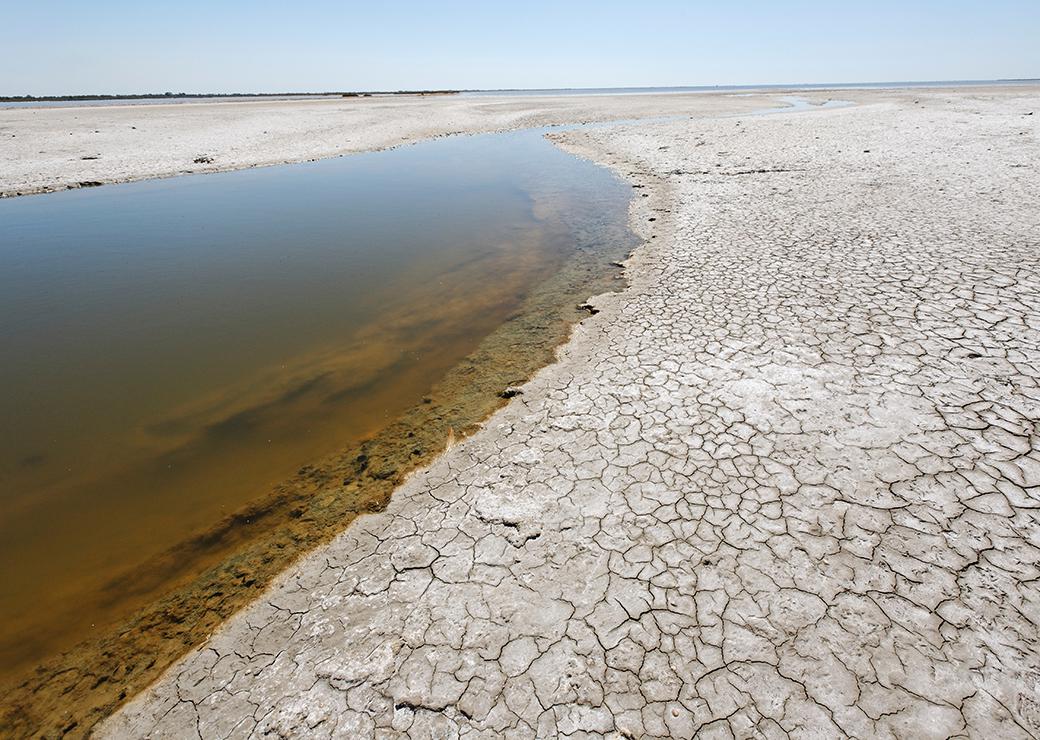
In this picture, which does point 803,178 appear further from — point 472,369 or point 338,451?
point 338,451

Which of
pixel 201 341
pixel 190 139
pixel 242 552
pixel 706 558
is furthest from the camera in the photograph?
pixel 190 139

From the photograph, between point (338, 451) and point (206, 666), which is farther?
point (338, 451)

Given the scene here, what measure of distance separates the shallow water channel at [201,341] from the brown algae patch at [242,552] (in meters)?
0.24

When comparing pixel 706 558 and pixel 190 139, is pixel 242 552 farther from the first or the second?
pixel 190 139

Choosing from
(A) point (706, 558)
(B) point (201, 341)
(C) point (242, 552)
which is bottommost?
(C) point (242, 552)

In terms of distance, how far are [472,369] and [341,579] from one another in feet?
12.0

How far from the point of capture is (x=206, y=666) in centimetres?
356

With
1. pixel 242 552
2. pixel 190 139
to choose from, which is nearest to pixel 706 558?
pixel 242 552

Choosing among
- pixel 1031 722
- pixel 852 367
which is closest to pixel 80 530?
pixel 1031 722

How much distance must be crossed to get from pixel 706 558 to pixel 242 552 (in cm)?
416

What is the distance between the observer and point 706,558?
12.9ft

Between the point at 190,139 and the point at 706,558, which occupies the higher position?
the point at 190,139

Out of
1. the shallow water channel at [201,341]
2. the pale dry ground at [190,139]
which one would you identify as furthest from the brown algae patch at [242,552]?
the pale dry ground at [190,139]

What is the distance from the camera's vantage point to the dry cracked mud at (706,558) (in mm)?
3104
